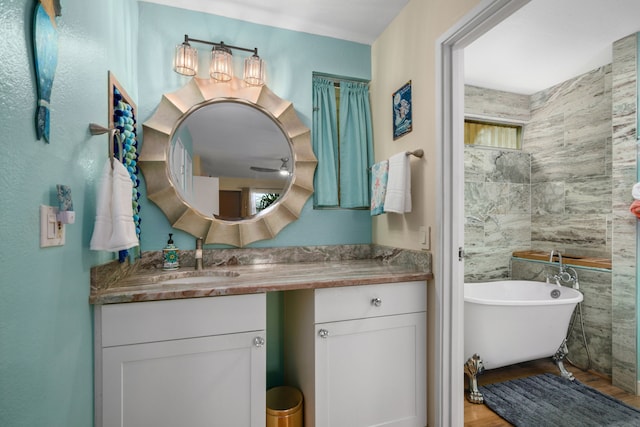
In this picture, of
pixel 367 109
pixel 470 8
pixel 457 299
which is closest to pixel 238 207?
pixel 367 109

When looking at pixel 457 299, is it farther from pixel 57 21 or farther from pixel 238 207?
pixel 57 21

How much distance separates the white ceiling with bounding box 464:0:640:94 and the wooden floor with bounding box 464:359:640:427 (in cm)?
243

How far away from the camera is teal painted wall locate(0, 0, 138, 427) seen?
2.35ft

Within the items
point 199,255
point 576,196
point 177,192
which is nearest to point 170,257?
point 199,255

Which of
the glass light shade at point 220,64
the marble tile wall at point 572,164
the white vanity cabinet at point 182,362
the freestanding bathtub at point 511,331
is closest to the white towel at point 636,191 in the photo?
the marble tile wall at point 572,164

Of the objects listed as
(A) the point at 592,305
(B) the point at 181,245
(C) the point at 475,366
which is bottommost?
(C) the point at 475,366

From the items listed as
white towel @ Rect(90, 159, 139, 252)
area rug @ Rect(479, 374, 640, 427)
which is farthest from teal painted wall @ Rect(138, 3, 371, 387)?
area rug @ Rect(479, 374, 640, 427)

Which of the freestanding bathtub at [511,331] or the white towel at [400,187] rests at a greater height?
the white towel at [400,187]

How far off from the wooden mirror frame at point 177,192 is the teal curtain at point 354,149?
0.83ft

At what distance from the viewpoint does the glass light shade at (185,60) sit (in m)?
1.80

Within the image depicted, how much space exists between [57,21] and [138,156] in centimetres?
97

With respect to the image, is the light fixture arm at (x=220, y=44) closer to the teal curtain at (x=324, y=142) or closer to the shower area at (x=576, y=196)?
the teal curtain at (x=324, y=142)

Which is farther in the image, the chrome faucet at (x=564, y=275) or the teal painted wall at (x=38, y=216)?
the chrome faucet at (x=564, y=275)

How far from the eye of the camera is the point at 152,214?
190 cm
